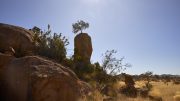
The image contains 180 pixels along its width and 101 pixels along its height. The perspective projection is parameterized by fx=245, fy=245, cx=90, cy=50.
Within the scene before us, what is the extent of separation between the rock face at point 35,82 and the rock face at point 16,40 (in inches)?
224

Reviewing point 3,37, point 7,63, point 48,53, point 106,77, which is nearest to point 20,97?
point 7,63

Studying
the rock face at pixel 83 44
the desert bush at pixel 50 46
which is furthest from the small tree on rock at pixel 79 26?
the desert bush at pixel 50 46

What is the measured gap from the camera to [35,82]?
8.80 metres

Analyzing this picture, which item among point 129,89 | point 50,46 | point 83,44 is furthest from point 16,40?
point 83,44

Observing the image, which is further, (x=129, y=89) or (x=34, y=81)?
(x=129, y=89)

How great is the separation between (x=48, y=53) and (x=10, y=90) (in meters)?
8.82

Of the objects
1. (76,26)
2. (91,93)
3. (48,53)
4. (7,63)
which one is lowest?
(91,93)

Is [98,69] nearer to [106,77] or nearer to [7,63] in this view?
[106,77]

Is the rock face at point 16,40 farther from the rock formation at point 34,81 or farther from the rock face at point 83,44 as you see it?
the rock face at point 83,44

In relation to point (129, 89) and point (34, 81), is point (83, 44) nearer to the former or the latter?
point (129, 89)

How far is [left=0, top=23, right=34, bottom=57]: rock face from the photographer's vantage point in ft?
51.4

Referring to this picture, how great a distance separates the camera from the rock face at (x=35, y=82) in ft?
28.9

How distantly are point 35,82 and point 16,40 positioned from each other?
851 cm

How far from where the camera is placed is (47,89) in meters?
8.95
